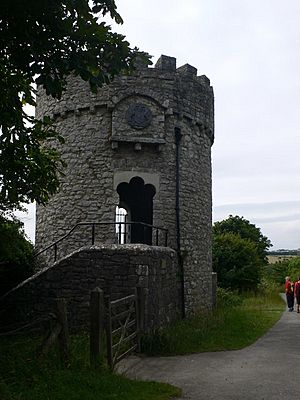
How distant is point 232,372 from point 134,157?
25.0 feet

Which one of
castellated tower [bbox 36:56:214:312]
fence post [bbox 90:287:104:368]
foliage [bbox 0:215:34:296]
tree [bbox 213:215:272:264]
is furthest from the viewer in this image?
tree [bbox 213:215:272:264]

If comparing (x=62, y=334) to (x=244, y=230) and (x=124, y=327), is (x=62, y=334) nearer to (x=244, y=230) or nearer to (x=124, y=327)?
(x=124, y=327)

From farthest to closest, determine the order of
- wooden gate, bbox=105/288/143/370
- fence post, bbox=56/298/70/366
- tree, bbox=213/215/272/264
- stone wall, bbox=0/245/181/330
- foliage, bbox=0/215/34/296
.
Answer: tree, bbox=213/215/272/264
stone wall, bbox=0/245/181/330
foliage, bbox=0/215/34/296
wooden gate, bbox=105/288/143/370
fence post, bbox=56/298/70/366

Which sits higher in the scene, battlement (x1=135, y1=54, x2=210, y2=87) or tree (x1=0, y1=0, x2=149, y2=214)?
battlement (x1=135, y1=54, x2=210, y2=87)

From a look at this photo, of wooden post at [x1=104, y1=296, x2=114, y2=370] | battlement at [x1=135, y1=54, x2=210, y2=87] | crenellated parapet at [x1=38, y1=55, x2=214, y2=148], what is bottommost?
wooden post at [x1=104, y1=296, x2=114, y2=370]

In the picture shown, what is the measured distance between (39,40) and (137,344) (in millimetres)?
6520

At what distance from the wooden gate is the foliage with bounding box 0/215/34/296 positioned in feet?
8.88

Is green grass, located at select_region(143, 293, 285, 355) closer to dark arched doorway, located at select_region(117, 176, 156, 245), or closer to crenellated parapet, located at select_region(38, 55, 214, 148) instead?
dark arched doorway, located at select_region(117, 176, 156, 245)

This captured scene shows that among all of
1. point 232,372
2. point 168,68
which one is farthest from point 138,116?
point 232,372

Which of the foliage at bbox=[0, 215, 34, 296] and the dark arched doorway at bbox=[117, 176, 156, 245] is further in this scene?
the dark arched doorway at bbox=[117, 176, 156, 245]

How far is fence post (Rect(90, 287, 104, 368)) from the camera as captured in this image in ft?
26.5

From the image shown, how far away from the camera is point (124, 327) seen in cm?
926

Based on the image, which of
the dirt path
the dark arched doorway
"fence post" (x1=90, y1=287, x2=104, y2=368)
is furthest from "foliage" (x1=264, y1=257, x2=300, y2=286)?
"fence post" (x1=90, y1=287, x2=104, y2=368)

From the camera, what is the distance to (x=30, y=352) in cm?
873
